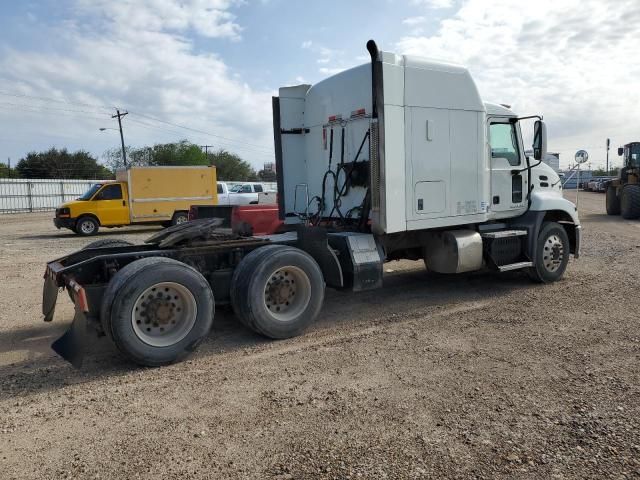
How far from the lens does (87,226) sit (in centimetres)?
1966

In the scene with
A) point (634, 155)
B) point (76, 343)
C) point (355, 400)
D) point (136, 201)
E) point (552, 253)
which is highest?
point (634, 155)

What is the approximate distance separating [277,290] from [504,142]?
466 cm

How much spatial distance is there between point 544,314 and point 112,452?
5444 mm

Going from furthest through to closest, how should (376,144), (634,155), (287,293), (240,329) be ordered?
(634,155) < (376,144) < (240,329) < (287,293)

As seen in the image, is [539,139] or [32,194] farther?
[32,194]

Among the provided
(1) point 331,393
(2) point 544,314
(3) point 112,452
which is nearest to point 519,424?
(1) point 331,393

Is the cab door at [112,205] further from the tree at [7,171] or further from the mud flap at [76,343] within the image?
the tree at [7,171]

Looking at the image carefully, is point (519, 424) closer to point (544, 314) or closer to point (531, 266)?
point (544, 314)

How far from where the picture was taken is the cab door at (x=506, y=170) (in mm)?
8039

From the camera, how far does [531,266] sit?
8.30 metres

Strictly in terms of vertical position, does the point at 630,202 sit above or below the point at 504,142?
A: below

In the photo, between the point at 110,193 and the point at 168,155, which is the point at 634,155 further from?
the point at 168,155

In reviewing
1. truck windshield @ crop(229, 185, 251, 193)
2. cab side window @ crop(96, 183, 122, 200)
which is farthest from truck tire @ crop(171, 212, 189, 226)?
truck windshield @ crop(229, 185, 251, 193)

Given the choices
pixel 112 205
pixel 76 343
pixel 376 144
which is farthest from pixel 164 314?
pixel 112 205
